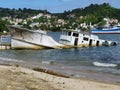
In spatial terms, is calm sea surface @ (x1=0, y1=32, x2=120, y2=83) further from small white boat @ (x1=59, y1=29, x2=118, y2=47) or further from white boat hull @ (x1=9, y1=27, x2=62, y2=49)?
white boat hull @ (x1=9, y1=27, x2=62, y2=49)

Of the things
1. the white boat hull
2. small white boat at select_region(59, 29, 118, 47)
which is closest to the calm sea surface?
small white boat at select_region(59, 29, 118, 47)

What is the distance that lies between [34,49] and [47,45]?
8.62 feet

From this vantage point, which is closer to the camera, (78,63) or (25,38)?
(78,63)

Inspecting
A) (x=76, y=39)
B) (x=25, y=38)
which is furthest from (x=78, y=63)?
(x=76, y=39)

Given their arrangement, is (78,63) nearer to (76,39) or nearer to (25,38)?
(25,38)

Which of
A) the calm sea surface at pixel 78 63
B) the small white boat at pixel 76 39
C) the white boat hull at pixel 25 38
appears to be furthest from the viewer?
the small white boat at pixel 76 39

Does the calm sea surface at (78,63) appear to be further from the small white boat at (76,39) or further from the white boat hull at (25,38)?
the white boat hull at (25,38)

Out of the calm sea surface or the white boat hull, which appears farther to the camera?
the white boat hull

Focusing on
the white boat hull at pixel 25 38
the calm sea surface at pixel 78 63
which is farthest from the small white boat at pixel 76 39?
the white boat hull at pixel 25 38

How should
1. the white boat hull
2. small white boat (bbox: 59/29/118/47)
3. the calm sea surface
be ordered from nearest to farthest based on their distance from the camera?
the calm sea surface → the white boat hull → small white boat (bbox: 59/29/118/47)

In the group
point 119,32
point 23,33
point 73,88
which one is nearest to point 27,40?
point 23,33

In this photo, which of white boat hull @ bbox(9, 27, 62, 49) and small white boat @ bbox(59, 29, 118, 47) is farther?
small white boat @ bbox(59, 29, 118, 47)

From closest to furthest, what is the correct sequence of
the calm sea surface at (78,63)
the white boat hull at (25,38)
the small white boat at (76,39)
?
the calm sea surface at (78,63) → the white boat hull at (25,38) → the small white boat at (76,39)

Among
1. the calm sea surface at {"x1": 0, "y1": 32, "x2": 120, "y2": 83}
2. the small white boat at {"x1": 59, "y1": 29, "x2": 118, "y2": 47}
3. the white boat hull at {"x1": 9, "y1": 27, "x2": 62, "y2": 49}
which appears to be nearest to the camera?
the calm sea surface at {"x1": 0, "y1": 32, "x2": 120, "y2": 83}
